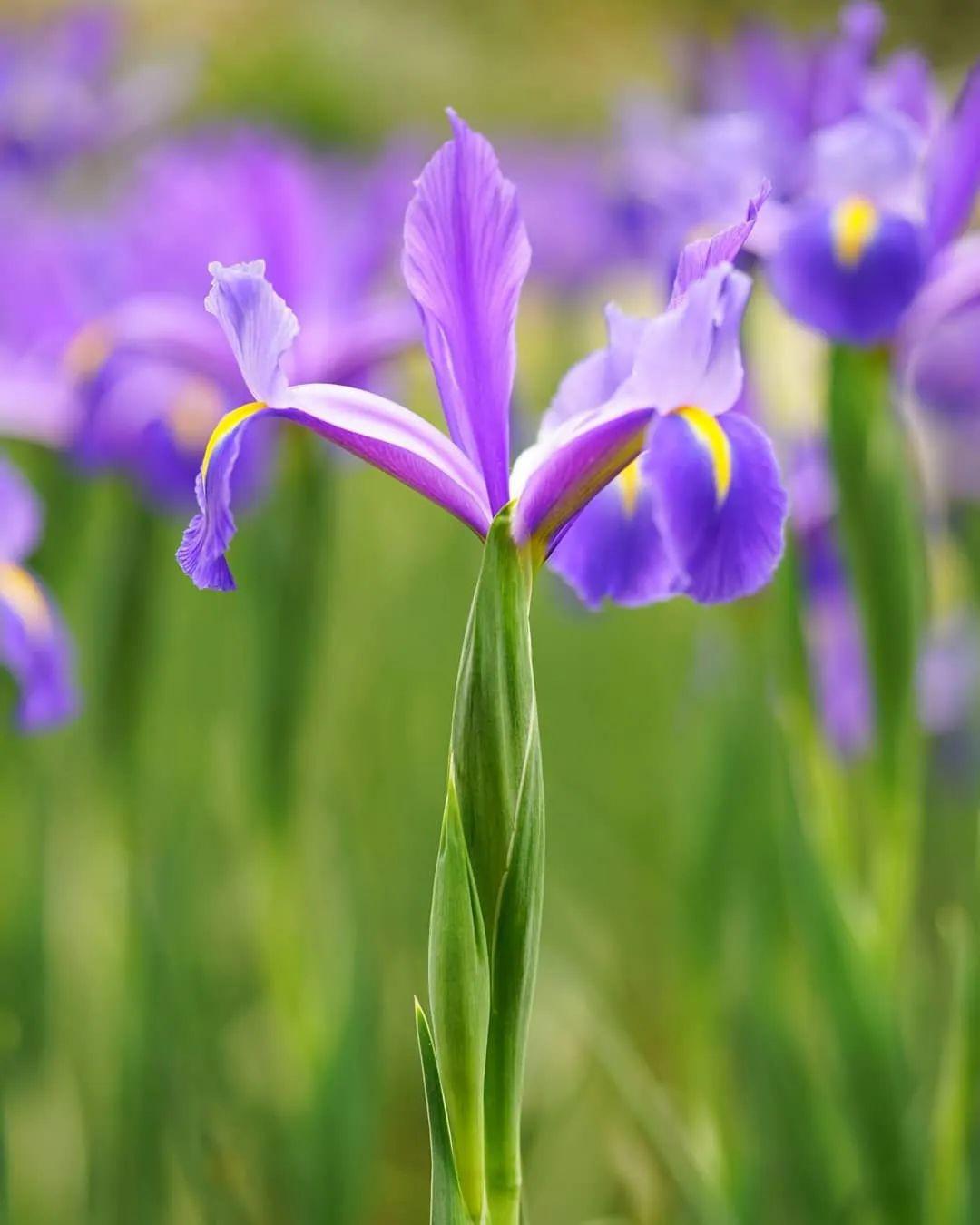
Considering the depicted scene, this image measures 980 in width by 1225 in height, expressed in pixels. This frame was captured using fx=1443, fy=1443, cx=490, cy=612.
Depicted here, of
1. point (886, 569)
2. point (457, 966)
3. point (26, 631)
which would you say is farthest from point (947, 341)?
point (457, 966)

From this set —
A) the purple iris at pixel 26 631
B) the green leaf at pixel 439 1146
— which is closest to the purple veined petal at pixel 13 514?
the purple iris at pixel 26 631

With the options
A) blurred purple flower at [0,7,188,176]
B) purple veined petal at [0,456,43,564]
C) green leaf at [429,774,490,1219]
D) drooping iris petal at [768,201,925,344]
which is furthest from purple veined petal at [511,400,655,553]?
blurred purple flower at [0,7,188,176]

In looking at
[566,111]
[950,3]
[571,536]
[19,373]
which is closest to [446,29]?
[566,111]

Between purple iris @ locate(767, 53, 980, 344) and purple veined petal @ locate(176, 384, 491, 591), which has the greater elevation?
purple iris @ locate(767, 53, 980, 344)

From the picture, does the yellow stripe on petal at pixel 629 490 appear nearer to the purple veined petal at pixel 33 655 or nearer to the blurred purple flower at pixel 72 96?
the purple veined petal at pixel 33 655

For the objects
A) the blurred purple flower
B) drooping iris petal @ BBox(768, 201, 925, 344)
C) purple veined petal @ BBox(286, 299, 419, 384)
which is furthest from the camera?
the blurred purple flower

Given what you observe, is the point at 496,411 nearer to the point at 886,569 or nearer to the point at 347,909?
the point at 886,569

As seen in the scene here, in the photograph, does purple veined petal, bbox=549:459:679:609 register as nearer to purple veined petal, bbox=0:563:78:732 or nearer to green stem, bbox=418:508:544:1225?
green stem, bbox=418:508:544:1225

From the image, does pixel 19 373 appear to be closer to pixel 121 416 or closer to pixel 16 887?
pixel 121 416
